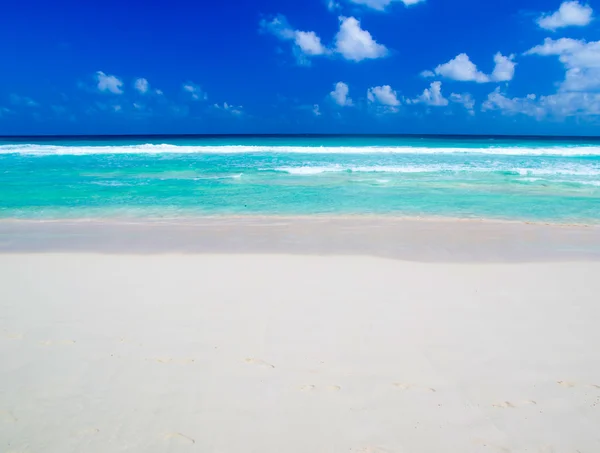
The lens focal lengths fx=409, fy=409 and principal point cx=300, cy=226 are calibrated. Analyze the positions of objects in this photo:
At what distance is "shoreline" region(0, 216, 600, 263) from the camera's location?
647 centimetres

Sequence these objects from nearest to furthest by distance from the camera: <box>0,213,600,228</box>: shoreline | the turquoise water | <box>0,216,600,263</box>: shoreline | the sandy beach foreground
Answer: the sandy beach foreground < <box>0,216,600,263</box>: shoreline < <box>0,213,600,228</box>: shoreline < the turquoise water

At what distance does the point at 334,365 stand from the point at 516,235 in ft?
19.4

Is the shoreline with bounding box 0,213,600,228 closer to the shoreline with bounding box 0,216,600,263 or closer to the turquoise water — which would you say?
the shoreline with bounding box 0,216,600,263

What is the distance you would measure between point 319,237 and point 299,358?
426 cm

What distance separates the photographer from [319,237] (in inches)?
294

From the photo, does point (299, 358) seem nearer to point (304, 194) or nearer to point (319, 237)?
point (319, 237)

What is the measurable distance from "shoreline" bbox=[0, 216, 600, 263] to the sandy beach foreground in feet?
2.49

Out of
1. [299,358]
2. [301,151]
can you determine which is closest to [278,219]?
[299,358]

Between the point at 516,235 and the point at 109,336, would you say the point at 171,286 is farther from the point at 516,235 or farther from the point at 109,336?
the point at 516,235

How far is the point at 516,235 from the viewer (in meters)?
7.66

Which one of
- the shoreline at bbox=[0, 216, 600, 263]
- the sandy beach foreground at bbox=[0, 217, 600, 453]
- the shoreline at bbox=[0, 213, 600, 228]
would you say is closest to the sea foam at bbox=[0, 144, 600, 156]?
the shoreline at bbox=[0, 213, 600, 228]

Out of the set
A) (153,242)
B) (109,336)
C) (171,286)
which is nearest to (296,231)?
(153,242)

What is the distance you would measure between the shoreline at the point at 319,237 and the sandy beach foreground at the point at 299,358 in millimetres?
760

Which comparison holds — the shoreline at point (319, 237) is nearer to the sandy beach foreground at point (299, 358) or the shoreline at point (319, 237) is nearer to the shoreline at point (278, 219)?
the shoreline at point (278, 219)
